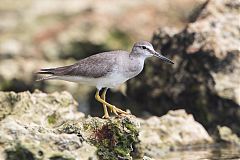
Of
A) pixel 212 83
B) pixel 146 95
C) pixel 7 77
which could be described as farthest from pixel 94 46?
pixel 212 83

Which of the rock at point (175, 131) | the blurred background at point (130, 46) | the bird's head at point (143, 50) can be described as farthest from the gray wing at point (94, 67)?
the blurred background at point (130, 46)

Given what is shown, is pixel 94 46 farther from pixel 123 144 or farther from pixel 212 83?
pixel 123 144

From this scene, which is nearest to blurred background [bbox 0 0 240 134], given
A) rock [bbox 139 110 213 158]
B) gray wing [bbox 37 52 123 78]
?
rock [bbox 139 110 213 158]

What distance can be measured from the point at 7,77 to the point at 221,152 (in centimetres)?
1173

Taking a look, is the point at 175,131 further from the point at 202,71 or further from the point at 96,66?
the point at 96,66

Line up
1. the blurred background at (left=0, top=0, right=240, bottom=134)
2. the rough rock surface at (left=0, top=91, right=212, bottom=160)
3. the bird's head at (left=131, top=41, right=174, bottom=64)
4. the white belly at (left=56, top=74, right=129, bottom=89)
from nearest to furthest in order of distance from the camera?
the rough rock surface at (left=0, top=91, right=212, bottom=160) < the white belly at (left=56, top=74, right=129, bottom=89) < the bird's head at (left=131, top=41, right=174, bottom=64) < the blurred background at (left=0, top=0, right=240, bottom=134)

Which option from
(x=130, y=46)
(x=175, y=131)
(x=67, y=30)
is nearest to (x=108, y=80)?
(x=175, y=131)

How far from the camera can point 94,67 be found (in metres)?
14.6

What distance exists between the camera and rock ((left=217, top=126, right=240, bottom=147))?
57.6 ft

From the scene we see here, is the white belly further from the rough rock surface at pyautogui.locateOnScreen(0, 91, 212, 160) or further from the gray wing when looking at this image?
the rough rock surface at pyautogui.locateOnScreen(0, 91, 212, 160)

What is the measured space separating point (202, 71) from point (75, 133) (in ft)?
24.8

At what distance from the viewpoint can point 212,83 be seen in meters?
17.8

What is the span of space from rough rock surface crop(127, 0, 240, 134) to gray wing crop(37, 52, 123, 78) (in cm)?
407

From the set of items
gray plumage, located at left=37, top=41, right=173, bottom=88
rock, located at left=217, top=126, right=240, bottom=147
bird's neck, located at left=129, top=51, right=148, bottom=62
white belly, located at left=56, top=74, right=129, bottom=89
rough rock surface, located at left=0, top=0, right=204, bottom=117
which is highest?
rough rock surface, located at left=0, top=0, right=204, bottom=117
